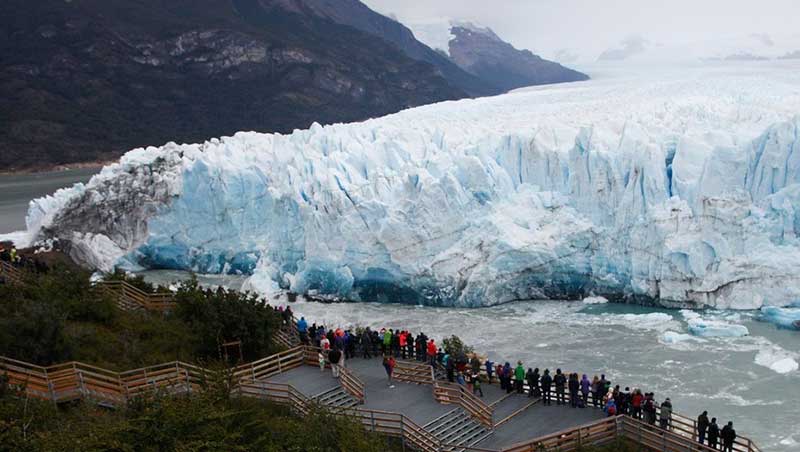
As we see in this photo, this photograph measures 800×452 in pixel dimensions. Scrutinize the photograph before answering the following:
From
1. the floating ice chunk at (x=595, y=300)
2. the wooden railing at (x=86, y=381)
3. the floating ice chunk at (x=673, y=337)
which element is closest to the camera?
the wooden railing at (x=86, y=381)

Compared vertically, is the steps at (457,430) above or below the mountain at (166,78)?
below

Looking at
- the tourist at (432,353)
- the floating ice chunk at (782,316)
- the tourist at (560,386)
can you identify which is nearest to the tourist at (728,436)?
the tourist at (560,386)

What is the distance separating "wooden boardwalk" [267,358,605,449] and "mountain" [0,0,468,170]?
52037 millimetres

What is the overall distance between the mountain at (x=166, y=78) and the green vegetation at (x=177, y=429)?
53267 mm

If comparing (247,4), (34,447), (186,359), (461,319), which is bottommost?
(461,319)

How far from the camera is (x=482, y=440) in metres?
9.01

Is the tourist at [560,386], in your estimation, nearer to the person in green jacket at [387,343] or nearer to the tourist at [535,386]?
the tourist at [535,386]

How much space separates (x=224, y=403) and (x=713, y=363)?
30.4 feet

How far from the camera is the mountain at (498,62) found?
311 ft

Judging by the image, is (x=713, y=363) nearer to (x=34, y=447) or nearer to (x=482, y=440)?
(x=482, y=440)

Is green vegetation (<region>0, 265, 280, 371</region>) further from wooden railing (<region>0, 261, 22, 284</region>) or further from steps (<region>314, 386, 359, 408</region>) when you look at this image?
steps (<region>314, 386, 359, 408</region>)

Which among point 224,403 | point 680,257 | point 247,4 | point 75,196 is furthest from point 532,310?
point 247,4

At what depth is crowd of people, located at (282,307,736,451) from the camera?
358 inches

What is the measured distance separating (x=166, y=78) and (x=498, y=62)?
5352 cm
